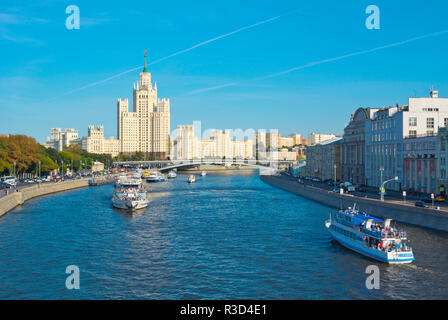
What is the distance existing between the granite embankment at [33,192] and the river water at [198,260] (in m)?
4.74

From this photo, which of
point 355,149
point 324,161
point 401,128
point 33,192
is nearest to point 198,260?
point 401,128

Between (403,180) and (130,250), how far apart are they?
155 ft

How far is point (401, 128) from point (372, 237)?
4039cm

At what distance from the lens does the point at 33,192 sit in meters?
82.4

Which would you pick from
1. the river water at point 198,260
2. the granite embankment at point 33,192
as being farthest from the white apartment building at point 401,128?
the granite embankment at point 33,192

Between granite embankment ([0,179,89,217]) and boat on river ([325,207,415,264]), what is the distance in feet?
136

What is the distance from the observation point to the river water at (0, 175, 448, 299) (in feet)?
91.5

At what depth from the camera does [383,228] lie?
37344 mm

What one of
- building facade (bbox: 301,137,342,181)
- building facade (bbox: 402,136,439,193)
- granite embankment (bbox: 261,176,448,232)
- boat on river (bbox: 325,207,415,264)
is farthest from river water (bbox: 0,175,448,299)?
building facade (bbox: 301,137,342,181)

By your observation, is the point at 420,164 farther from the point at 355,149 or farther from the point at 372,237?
the point at 372,237

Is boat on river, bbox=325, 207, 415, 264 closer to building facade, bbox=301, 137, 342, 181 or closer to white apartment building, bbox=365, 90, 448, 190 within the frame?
white apartment building, bbox=365, 90, 448, 190
